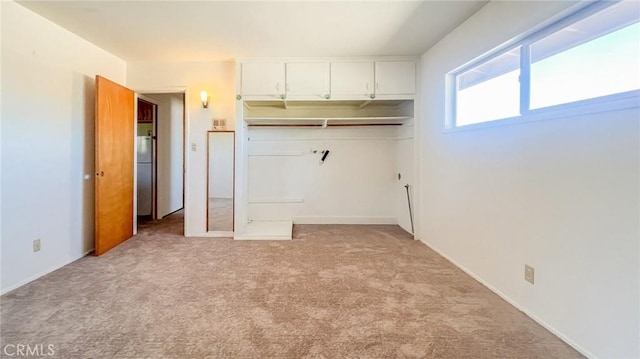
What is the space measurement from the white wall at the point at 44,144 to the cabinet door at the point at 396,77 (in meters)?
3.62

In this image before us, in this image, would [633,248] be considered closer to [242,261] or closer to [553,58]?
[553,58]

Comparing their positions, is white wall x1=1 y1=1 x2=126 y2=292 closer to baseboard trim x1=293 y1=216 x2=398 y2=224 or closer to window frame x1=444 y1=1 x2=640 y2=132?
baseboard trim x1=293 y1=216 x2=398 y2=224

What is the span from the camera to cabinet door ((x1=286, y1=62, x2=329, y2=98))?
12.8ft

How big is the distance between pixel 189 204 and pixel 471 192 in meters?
3.67

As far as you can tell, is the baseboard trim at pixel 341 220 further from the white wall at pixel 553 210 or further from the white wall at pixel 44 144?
the white wall at pixel 44 144

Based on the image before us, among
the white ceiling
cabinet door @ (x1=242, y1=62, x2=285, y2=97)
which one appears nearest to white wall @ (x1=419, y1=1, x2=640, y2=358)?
the white ceiling

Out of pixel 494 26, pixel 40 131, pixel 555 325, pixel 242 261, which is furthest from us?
pixel 242 261

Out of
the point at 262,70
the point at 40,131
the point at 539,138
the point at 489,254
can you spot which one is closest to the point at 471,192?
the point at 489,254

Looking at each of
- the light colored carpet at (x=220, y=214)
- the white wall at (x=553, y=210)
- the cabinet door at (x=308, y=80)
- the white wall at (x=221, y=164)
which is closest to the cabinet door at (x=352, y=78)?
the cabinet door at (x=308, y=80)

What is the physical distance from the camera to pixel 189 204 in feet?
13.6

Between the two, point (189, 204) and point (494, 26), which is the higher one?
point (494, 26)

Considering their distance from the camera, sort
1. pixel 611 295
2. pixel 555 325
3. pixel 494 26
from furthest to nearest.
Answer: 1. pixel 494 26
2. pixel 555 325
3. pixel 611 295

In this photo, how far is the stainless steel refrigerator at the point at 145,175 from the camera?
5195 millimetres

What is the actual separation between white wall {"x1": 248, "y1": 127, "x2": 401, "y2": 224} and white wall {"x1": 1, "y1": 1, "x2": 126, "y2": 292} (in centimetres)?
220
